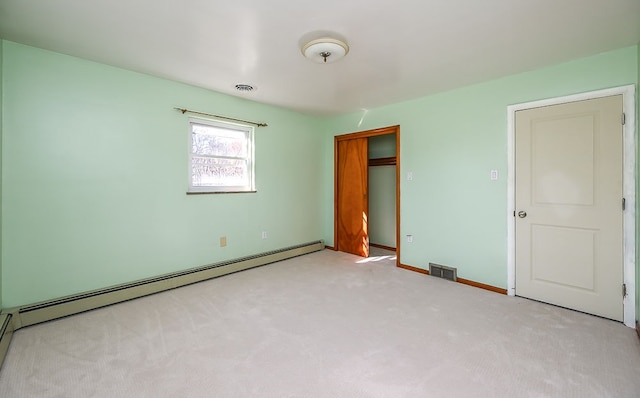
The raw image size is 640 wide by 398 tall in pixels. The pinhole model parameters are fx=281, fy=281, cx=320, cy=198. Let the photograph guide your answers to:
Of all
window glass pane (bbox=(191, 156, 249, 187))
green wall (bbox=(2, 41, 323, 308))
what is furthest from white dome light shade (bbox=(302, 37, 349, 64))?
window glass pane (bbox=(191, 156, 249, 187))

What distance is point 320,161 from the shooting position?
517 centimetres

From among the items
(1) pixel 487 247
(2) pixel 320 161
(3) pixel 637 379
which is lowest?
(3) pixel 637 379

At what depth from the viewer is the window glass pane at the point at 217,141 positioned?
356cm

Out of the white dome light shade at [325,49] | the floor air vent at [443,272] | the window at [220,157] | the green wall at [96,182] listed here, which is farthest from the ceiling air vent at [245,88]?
the floor air vent at [443,272]

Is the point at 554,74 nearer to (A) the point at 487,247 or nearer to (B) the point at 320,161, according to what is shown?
(A) the point at 487,247

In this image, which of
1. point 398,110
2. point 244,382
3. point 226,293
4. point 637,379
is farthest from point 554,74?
point 226,293

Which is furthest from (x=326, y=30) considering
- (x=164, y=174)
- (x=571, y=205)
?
(x=571, y=205)

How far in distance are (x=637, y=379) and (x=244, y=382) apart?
2405 mm

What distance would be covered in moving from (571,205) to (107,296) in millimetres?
4603

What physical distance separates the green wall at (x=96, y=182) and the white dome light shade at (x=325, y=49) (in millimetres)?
1792

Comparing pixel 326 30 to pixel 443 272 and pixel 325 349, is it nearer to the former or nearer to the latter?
pixel 325 349

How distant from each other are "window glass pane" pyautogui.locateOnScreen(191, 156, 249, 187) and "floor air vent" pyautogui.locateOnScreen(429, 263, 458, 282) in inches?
112

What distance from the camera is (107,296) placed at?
9.09 feet

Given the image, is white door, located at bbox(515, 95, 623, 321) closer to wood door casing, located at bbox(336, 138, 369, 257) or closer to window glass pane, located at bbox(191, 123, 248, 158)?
wood door casing, located at bbox(336, 138, 369, 257)
